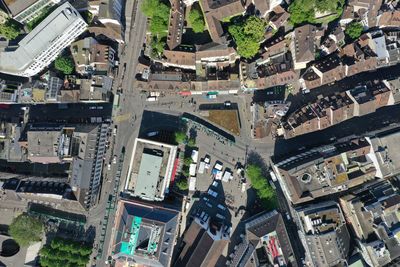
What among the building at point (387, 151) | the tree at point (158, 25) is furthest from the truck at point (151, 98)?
the building at point (387, 151)

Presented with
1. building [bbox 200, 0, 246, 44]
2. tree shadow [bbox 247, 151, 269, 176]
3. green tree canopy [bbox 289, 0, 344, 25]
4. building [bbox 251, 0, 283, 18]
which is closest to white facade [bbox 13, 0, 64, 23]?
building [bbox 200, 0, 246, 44]

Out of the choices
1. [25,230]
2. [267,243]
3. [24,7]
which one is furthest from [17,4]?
[267,243]

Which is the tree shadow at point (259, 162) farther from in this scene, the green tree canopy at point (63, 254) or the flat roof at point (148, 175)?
the green tree canopy at point (63, 254)

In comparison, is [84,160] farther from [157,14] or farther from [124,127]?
[157,14]

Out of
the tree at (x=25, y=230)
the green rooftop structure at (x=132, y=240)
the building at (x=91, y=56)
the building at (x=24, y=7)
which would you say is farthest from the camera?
the building at (x=91, y=56)

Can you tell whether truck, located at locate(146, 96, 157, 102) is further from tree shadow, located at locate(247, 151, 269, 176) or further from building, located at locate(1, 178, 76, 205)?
building, located at locate(1, 178, 76, 205)

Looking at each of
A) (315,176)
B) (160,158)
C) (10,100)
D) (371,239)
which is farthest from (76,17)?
(371,239)
